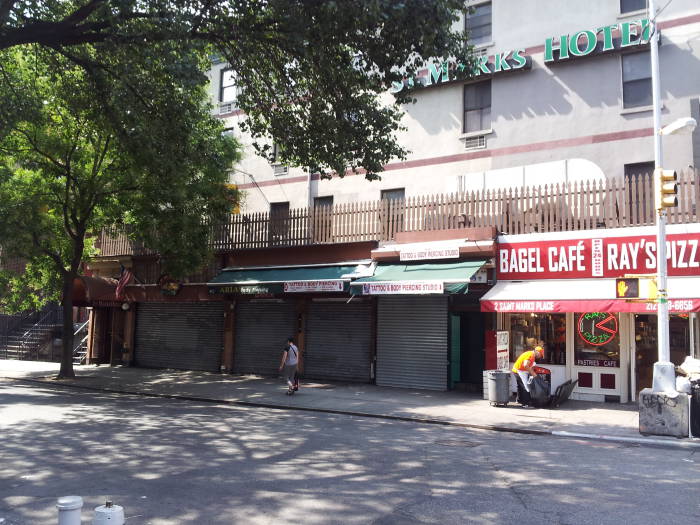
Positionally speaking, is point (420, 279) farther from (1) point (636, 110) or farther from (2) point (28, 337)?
(2) point (28, 337)

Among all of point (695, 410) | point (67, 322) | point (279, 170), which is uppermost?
point (279, 170)

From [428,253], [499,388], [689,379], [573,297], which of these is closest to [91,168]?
[428,253]

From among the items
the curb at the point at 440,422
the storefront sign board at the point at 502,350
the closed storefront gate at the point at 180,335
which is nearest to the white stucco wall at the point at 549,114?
the storefront sign board at the point at 502,350

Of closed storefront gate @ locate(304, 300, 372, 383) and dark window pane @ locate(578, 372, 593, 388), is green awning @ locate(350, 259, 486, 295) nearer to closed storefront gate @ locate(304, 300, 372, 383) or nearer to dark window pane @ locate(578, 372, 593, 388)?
closed storefront gate @ locate(304, 300, 372, 383)

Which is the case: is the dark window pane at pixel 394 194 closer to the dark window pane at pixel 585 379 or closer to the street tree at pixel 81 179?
the street tree at pixel 81 179

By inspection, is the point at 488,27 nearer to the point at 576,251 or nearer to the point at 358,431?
the point at 576,251

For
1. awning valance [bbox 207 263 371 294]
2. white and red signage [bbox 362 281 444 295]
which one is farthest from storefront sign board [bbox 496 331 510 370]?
awning valance [bbox 207 263 371 294]

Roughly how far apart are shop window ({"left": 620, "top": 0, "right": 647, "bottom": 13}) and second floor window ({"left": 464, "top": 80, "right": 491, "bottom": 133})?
4.45m

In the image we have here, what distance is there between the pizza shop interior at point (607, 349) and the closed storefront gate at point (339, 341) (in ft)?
18.1

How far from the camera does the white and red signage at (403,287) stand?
15.4 m

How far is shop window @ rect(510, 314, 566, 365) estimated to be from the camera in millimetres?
15703

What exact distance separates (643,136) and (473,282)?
682 centimetres

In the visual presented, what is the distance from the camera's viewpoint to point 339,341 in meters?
19.0

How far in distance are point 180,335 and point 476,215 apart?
12.5 metres
